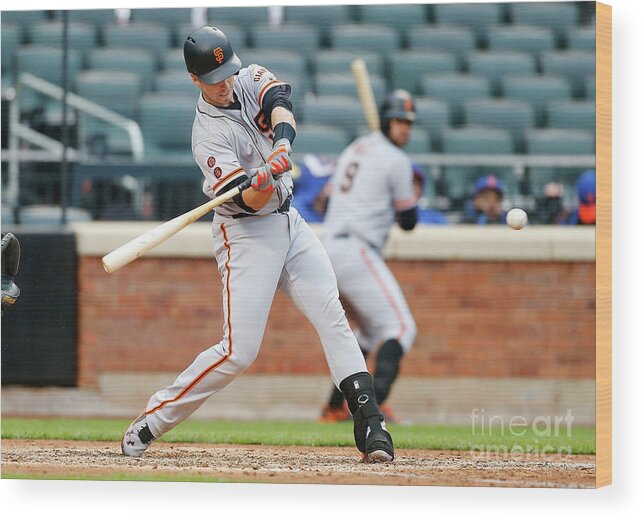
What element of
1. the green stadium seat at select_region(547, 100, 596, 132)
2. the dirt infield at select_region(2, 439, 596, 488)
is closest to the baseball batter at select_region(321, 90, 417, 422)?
the green stadium seat at select_region(547, 100, 596, 132)

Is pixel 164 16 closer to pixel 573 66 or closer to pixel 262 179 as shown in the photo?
pixel 262 179

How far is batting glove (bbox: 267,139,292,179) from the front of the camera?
4887mm

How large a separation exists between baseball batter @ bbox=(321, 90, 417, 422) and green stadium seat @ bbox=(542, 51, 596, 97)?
0.86 metres

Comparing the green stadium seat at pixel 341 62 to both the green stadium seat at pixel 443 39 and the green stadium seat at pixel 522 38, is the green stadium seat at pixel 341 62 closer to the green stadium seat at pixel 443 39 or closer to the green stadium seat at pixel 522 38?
the green stadium seat at pixel 443 39

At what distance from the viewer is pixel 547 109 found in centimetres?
642

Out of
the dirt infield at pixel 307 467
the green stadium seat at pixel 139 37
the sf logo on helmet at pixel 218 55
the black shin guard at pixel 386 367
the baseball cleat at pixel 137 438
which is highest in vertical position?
the green stadium seat at pixel 139 37

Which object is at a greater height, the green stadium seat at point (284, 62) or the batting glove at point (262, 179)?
the green stadium seat at point (284, 62)

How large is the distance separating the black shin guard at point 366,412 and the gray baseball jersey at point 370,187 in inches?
71.6

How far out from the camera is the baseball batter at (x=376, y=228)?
21.6 ft

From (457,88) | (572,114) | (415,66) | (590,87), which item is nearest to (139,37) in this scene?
(415,66)

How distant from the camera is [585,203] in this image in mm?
6332

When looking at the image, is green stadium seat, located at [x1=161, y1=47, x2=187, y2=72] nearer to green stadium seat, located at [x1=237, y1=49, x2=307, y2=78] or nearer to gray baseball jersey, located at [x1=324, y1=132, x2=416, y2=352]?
green stadium seat, located at [x1=237, y1=49, x2=307, y2=78]

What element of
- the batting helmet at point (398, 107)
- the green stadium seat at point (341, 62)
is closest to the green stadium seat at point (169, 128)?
the green stadium seat at point (341, 62)

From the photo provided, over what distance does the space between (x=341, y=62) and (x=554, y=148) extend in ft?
4.22
